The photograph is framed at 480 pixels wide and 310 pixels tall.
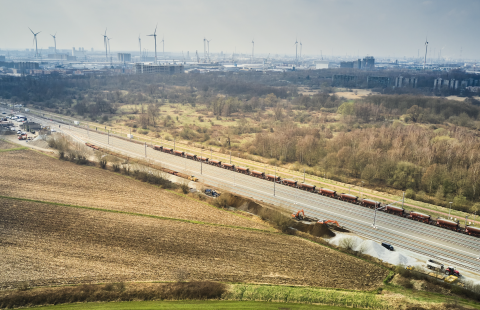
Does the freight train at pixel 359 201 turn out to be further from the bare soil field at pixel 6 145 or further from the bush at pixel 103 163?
the bare soil field at pixel 6 145

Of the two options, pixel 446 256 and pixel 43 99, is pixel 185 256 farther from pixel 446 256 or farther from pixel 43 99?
pixel 43 99

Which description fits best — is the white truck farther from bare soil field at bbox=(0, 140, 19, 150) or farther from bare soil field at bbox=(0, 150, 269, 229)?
bare soil field at bbox=(0, 140, 19, 150)

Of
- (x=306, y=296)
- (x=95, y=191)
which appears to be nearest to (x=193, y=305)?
(x=306, y=296)

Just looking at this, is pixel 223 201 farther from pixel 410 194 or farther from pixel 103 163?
pixel 103 163

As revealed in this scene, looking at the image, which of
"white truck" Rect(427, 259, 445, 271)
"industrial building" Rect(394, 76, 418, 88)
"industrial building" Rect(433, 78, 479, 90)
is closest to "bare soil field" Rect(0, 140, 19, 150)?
"white truck" Rect(427, 259, 445, 271)

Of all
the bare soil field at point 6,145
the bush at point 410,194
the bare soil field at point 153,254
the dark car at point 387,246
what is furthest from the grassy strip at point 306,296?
the bare soil field at point 6,145

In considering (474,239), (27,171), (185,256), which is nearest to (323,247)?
(185,256)
